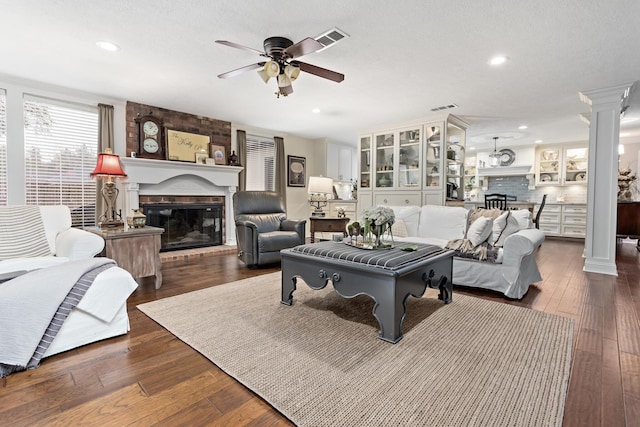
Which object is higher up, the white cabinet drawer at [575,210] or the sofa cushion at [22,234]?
the white cabinet drawer at [575,210]

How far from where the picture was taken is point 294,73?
2.73 metres

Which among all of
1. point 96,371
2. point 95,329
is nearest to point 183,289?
point 95,329

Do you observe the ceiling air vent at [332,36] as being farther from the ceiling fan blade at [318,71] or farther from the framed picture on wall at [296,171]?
the framed picture on wall at [296,171]

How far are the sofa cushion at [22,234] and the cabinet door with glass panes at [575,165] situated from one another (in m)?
9.76

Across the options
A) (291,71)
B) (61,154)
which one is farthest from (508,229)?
(61,154)

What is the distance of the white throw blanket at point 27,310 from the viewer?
5.43 ft

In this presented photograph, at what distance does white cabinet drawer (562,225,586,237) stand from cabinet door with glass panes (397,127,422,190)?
4.37 m

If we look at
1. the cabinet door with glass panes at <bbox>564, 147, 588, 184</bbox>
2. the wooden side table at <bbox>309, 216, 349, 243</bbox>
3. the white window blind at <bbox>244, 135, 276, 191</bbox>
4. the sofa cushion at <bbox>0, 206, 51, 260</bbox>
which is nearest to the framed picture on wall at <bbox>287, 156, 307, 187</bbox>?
the white window blind at <bbox>244, 135, 276, 191</bbox>

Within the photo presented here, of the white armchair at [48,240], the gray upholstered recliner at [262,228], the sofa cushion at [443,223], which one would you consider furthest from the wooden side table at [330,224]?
the white armchair at [48,240]

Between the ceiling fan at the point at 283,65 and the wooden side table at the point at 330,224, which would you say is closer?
the ceiling fan at the point at 283,65

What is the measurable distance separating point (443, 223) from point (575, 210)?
5.21 meters

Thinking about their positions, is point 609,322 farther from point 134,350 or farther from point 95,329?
point 95,329

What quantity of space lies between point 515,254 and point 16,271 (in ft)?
13.5

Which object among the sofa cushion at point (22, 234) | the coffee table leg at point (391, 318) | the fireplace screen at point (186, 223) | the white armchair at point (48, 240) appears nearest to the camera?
the coffee table leg at point (391, 318)
